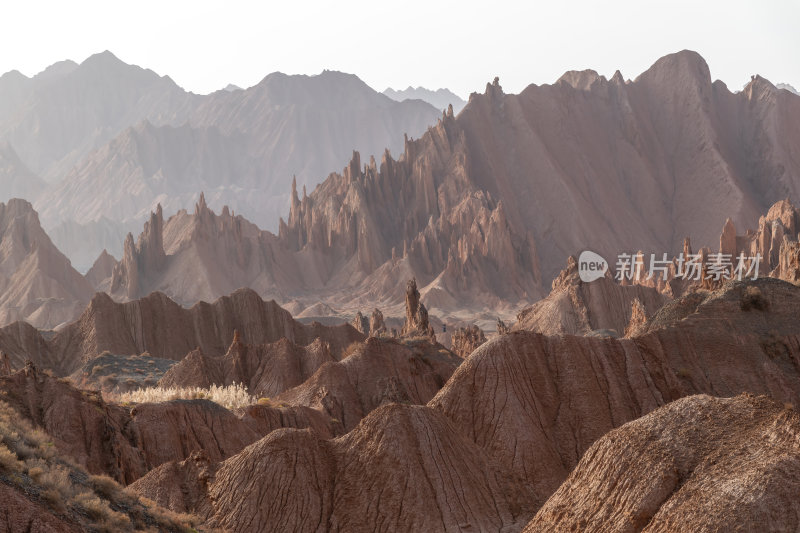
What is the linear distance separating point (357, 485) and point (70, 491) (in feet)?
19.4

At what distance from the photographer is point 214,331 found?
206 ft

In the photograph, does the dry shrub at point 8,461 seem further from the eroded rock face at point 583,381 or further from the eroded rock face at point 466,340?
the eroded rock face at point 466,340

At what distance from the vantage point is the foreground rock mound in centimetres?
1705

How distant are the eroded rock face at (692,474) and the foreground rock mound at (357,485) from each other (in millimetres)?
4374

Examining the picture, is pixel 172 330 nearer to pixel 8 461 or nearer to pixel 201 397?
pixel 201 397

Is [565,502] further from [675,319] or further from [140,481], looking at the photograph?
[675,319]

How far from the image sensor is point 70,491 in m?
13.1

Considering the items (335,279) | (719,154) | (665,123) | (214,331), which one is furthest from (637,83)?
(214,331)

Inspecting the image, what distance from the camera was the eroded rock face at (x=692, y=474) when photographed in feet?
35.6

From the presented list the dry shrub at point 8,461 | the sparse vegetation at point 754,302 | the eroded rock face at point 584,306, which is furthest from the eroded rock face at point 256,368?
the eroded rock face at point 584,306

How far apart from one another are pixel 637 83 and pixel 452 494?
166632 millimetres

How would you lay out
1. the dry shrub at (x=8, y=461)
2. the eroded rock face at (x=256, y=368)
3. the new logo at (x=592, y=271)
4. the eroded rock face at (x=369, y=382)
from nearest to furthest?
the dry shrub at (x=8, y=461) → the eroded rock face at (x=369, y=382) → the eroded rock face at (x=256, y=368) → the new logo at (x=592, y=271)

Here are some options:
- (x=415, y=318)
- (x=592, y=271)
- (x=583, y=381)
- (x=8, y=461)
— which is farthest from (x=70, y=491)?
(x=592, y=271)

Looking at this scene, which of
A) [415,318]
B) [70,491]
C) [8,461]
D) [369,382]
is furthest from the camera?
[415,318]
